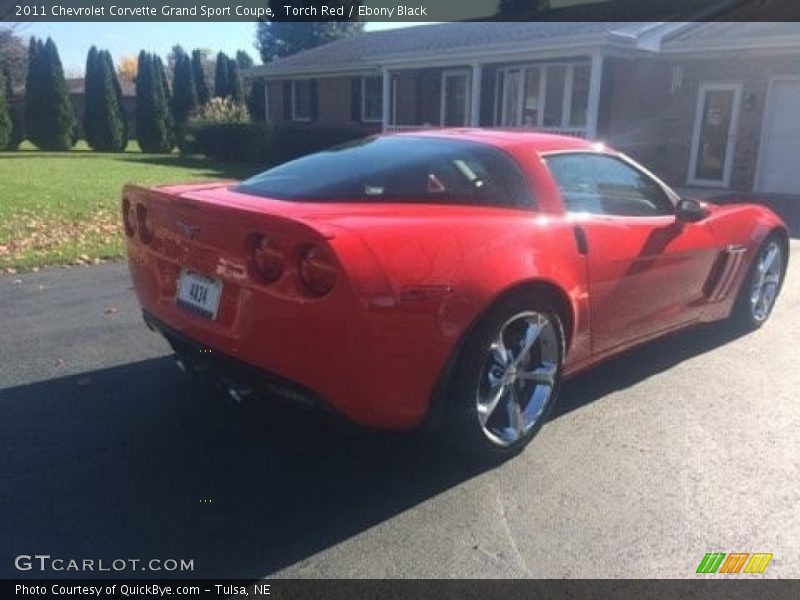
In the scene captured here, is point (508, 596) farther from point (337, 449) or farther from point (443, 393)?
point (337, 449)

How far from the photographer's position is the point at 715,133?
15.5 m

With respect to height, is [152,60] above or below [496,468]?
above

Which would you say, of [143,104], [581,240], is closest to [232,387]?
[581,240]

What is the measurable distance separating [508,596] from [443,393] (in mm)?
820

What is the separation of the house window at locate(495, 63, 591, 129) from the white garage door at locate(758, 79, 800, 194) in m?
→ 4.19

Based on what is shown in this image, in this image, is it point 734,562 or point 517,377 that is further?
point 517,377

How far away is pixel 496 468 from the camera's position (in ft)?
10.3

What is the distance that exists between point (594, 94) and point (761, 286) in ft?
37.4

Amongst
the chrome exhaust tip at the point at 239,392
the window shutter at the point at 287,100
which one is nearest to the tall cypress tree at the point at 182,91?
the window shutter at the point at 287,100

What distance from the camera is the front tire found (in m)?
2.92

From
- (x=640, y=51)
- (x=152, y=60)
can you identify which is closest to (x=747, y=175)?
(x=640, y=51)

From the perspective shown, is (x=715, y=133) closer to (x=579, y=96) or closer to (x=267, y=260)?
(x=579, y=96)

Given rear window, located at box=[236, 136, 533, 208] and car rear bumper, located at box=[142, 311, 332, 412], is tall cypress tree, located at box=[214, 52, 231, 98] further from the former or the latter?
car rear bumper, located at box=[142, 311, 332, 412]

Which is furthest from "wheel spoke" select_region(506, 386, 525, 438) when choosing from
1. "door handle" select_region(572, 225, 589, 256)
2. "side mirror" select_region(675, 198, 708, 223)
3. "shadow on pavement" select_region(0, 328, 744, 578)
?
"side mirror" select_region(675, 198, 708, 223)
